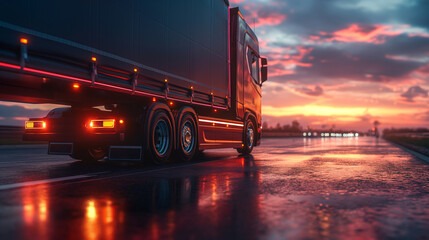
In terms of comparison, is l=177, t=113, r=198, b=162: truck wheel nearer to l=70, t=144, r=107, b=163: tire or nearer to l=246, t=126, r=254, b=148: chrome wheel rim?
l=70, t=144, r=107, b=163: tire

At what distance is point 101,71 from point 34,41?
5.59 ft

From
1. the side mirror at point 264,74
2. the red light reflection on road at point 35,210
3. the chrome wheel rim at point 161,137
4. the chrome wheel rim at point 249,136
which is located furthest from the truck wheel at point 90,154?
the side mirror at point 264,74

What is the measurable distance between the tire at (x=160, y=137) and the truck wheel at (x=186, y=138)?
538mm

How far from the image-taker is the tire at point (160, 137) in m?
10.4

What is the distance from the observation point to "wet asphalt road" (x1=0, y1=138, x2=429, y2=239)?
4.24 m

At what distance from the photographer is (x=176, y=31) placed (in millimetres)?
10875

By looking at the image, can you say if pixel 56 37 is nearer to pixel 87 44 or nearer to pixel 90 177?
pixel 87 44

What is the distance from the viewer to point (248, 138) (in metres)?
17.5

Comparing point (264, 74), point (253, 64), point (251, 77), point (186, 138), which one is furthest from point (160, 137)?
point (264, 74)

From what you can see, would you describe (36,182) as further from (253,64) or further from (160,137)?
(253,64)

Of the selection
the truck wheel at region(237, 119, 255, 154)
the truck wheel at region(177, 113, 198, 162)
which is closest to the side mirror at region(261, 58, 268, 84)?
the truck wheel at region(237, 119, 255, 154)

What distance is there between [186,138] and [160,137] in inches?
57.0

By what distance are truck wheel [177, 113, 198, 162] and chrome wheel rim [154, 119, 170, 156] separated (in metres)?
0.55

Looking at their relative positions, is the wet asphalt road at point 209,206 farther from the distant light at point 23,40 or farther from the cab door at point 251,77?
the cab door at point 251,77
